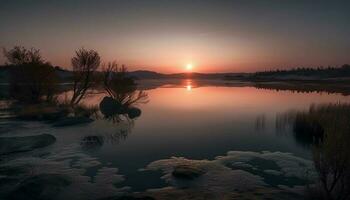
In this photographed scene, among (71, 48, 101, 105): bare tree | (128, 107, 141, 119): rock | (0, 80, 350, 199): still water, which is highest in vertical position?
(71, 48, 101, 105): bare tree

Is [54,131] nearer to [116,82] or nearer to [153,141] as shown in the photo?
[153,141]

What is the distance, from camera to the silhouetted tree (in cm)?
3359

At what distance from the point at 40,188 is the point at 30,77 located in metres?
27.2

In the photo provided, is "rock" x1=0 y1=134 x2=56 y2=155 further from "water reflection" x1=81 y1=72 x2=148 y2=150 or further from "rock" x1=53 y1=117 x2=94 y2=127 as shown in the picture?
"rock" x1=53 y1=117 x2=94 y2=127

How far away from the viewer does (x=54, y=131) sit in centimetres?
1998

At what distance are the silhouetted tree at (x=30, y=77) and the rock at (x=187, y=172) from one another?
26.8 metres

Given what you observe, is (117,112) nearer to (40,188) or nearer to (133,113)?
(133,113)

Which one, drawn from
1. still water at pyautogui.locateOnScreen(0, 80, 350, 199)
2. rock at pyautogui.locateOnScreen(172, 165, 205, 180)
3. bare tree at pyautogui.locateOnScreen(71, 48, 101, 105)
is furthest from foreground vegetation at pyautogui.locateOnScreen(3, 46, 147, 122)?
rock at pyautogui.locateOnScreen(172, 165, 205, 180)

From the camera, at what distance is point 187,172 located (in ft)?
37.1

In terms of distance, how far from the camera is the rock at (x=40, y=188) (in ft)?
29.5

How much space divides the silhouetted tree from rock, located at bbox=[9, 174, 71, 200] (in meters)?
26.2

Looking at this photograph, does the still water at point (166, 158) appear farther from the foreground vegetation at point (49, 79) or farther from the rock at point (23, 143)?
the foreground vegetation at point (49, 79)

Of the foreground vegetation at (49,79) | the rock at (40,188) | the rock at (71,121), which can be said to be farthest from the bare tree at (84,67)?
the rock at (40,188)

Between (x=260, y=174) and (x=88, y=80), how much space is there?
93.1 feet
